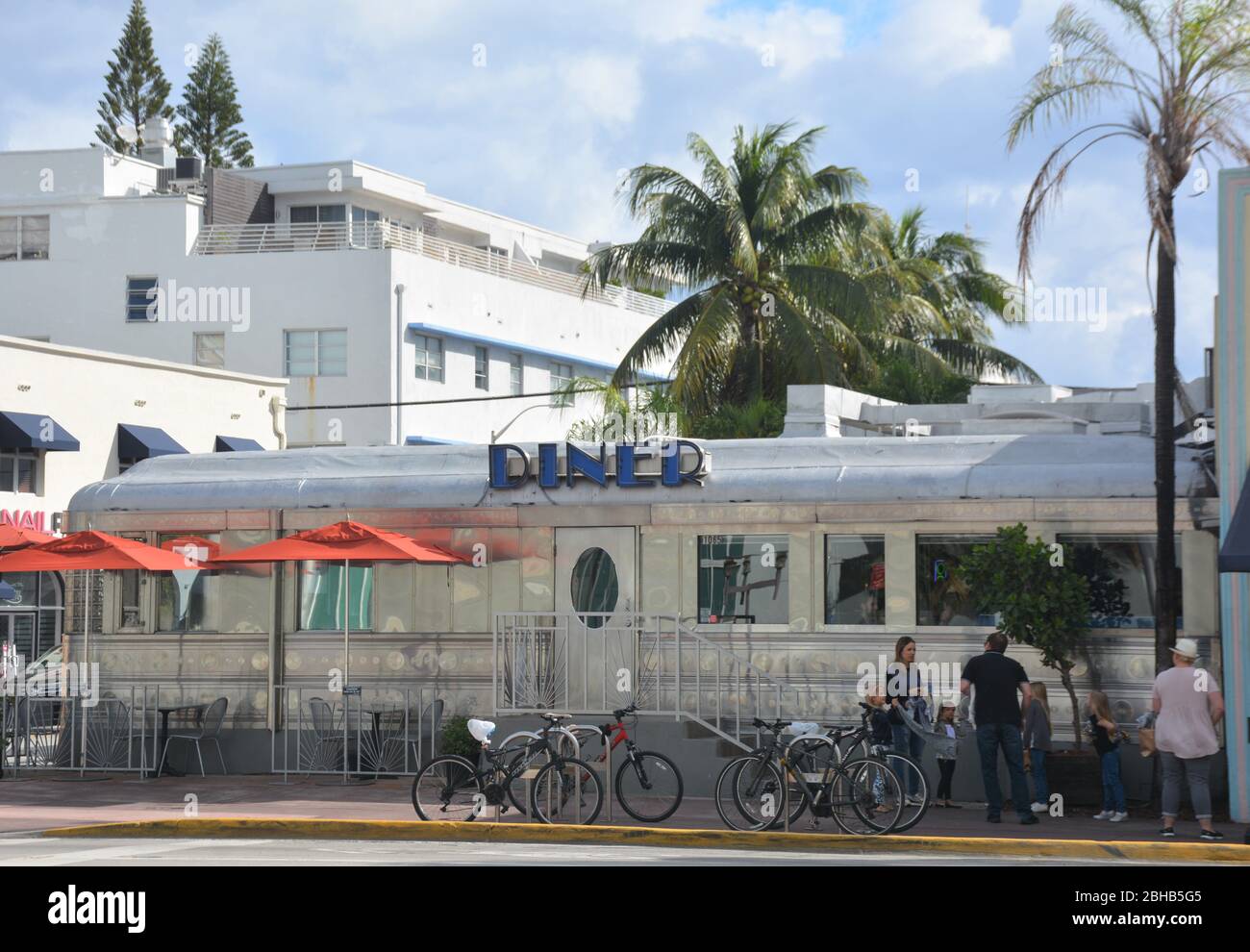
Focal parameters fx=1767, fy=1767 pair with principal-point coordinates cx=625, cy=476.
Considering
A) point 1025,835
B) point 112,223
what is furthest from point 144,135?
point 1025,835

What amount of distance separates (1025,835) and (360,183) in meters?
39.1

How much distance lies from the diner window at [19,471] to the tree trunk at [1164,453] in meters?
22.4

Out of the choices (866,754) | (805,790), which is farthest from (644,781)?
(866,754)

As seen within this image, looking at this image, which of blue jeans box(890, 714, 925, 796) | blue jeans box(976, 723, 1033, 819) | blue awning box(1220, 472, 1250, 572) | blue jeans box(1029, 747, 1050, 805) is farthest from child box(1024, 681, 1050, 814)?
blue awning box(1220, 472, 1250, 572)

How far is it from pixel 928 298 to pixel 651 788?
31722 millimetres

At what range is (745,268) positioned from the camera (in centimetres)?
3391

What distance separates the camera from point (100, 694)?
2125 cm

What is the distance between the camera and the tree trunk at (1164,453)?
16.9m

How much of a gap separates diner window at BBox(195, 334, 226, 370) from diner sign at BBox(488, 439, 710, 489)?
27101 mm

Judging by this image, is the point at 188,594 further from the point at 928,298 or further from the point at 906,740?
the point at 928,298

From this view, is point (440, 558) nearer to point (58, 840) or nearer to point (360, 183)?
point (58, 840)

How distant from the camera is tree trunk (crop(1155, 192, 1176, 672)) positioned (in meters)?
16.9

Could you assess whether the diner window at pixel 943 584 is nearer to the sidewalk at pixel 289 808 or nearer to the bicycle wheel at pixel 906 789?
the sidewalk at pixel 289 808

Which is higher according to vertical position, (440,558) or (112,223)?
(112,223)
